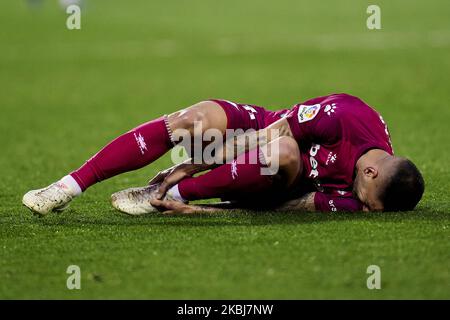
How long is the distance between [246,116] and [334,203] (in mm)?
832

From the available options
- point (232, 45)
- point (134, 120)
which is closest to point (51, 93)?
point (134, 120)

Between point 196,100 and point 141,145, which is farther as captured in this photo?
point 196,100

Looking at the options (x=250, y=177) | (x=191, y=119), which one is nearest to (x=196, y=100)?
(x=191, y=119)

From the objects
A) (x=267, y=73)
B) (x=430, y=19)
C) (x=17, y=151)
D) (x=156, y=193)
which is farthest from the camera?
(x=430, y=19)

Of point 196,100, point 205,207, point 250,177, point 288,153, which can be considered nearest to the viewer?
point 288,153

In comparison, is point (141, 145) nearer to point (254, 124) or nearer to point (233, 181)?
point (233, 181)

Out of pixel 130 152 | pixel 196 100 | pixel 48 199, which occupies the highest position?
pixel 130 152

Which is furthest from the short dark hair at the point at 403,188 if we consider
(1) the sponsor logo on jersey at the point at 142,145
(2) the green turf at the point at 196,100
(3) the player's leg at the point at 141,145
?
(1) the sponsor logo on jersey at the point at 142,145

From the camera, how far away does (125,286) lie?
4.79 metres

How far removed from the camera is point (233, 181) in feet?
19.9

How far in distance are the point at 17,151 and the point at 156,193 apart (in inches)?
162

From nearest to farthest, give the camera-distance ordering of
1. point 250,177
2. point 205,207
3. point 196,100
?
1. point 250,177
2. point 205,207
3. point 196,100

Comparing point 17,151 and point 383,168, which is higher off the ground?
point 383,168
